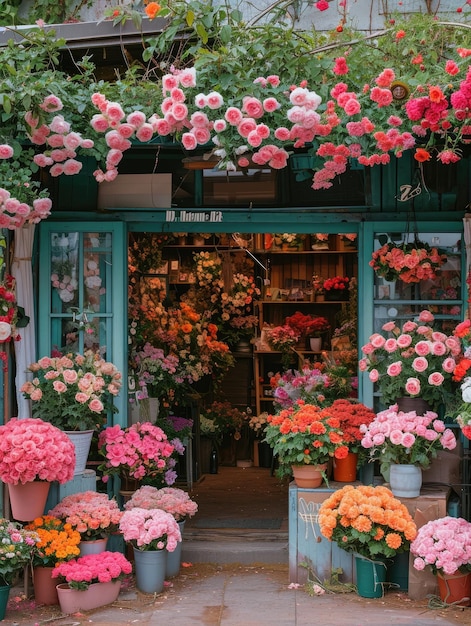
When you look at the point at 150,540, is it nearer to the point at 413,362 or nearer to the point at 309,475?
the point at 309,475

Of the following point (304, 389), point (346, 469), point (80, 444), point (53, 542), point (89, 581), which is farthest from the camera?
point (304, 389)

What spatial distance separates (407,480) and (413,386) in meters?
0.73

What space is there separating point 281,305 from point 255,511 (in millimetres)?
3907

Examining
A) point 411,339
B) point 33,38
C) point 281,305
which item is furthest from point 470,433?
point 281,305

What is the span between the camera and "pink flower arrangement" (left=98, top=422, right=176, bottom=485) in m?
8.08

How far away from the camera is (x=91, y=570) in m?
6.89

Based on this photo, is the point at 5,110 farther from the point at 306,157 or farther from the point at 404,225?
the point at 404,225

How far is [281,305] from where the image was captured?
12969mm

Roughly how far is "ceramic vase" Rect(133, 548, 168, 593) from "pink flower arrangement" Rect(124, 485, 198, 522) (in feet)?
1.69

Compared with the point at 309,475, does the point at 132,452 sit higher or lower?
higher

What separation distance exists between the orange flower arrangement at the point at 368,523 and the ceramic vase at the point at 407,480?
0.65ft

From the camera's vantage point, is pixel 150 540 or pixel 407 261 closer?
pixel 150 540

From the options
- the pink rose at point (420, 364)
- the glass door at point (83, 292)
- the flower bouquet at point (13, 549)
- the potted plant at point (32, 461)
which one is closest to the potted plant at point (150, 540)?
the potted plant at point (32, 461)

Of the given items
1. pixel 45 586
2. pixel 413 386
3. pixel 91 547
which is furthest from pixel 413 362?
pixel 45 586
